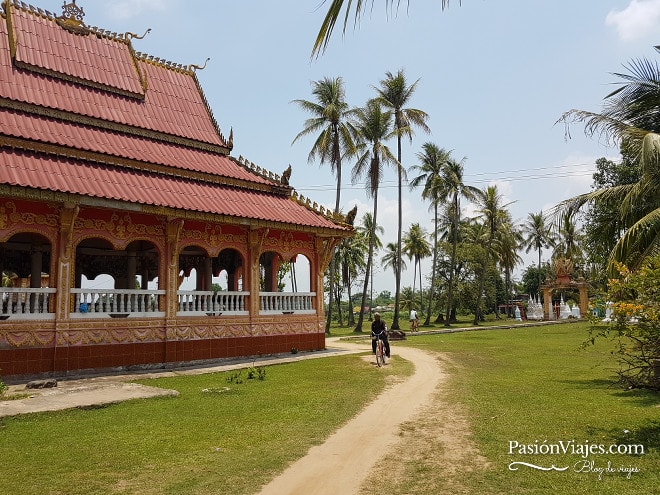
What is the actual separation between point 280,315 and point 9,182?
8.22m

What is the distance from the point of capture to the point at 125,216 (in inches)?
533

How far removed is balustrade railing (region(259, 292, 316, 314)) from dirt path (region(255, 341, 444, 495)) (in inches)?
273

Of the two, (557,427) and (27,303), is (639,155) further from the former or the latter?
(27,303)

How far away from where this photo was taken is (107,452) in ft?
20.5

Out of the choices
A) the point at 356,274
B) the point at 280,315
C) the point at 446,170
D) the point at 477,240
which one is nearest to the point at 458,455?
the point at 280,315

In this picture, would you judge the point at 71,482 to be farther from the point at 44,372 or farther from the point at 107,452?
the point at 44,372

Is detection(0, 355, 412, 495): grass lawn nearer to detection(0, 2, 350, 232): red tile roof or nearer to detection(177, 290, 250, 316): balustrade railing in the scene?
detection(177, 290, 250, 316): balustrade railing

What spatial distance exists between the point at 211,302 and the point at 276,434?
8577 millimetres

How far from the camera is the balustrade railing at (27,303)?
38.1ft

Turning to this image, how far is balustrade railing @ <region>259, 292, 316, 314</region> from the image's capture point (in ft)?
54.5

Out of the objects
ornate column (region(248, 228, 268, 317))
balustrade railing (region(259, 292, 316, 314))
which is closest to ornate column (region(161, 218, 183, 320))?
ornate column (region(248, 228, 268, 317))

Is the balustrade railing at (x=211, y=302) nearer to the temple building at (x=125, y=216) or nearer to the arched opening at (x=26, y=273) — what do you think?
the temple building at (x=125, y=216)

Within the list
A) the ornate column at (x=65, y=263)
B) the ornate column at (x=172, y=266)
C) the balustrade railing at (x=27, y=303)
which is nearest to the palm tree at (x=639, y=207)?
the ornate column at (x=172, y=266)

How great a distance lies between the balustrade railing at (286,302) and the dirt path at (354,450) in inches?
273
